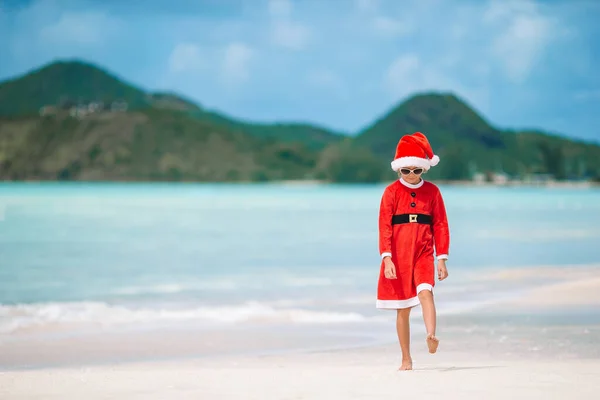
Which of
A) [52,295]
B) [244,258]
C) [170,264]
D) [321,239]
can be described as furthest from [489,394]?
[321,239]

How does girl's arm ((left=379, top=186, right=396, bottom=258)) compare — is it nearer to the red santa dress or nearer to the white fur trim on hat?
the red santa dress

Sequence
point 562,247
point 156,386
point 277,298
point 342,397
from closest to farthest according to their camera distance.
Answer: point 342,397, point 156,386, point 277,298, point 562,247

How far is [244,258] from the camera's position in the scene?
20891mm

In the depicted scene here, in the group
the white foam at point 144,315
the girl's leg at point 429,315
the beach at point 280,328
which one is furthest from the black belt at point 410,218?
the white foam at point 144,315

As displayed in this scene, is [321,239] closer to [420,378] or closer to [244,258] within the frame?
[244,258]

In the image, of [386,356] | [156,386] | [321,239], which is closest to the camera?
[156,386]

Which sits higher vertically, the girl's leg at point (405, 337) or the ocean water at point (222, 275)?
the girl's leg at point (405, 337)

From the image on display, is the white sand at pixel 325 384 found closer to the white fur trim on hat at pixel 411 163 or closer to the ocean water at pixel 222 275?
the white fur trim on hat at pixel 411 163

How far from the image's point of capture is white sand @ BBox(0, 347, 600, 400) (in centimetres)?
512

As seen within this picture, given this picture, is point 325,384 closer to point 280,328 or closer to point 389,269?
point 389,269

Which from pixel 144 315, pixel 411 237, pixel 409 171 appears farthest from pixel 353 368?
pixel 144 315

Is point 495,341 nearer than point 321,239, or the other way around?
point 495,341

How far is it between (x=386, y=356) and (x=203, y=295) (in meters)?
5.81

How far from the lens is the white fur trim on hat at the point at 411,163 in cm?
591
